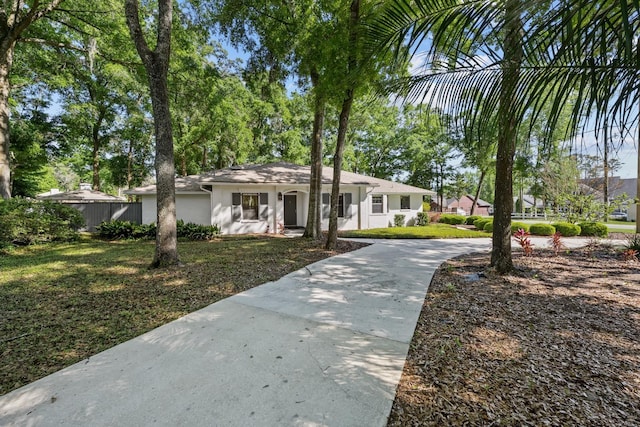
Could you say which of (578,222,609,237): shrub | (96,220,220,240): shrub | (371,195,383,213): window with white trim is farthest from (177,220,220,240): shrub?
(578,222,609,237): shrub

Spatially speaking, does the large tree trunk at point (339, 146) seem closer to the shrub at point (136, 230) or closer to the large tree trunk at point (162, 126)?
the large tree trunk at point (162, 126)

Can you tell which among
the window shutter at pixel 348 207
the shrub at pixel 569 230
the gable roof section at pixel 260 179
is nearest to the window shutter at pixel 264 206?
the gable roof section at pixel 260 179

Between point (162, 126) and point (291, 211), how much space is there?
1046 cm

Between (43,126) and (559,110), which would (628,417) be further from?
→ (43,126)

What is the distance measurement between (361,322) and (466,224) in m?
20.4

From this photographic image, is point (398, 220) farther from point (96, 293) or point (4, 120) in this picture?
point (4, 120)

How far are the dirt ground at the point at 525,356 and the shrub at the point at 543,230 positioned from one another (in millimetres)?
9742

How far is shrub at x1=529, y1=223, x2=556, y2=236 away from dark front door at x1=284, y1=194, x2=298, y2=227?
12.2m

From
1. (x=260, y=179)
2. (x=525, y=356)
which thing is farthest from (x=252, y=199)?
(x=525, y=356)

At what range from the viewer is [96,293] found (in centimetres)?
498

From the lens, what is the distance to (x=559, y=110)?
164 centimetres

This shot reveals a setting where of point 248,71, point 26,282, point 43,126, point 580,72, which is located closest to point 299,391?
point 580,72

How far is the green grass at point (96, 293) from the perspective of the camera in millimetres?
3141

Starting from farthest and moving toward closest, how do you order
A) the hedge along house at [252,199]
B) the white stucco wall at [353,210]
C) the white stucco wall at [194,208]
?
the white stucco wall at [353,210]
the white stucco wall at [194,208]
the hedge along house at [252,199]
